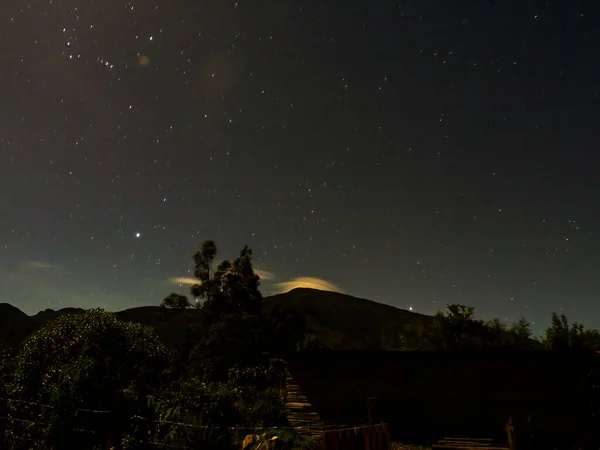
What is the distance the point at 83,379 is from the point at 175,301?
121ft

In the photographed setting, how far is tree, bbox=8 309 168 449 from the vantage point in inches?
496

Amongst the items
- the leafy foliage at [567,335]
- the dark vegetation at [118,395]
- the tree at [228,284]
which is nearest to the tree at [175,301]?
the tree at [228,284]

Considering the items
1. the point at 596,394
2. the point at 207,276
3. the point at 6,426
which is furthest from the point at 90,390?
the point at 207,276

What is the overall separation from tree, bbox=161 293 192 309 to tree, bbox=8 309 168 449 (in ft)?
102

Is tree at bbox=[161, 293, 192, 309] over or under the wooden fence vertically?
over

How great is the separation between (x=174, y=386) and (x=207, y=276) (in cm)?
2913

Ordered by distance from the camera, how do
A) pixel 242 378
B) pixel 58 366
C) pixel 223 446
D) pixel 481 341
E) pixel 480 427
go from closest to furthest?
pixel 223 446
pixel 58 366
pixel 480 427
pixel 242 378
pixel 481 341

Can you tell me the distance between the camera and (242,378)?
1036 inches

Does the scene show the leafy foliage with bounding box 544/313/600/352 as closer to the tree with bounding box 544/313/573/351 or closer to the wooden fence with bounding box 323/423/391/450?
the tree with bounding box 544/313/573/351

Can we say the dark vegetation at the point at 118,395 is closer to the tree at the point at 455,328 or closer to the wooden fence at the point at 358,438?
the wooden fence at the point at 358,438

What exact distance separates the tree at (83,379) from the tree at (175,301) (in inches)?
1222

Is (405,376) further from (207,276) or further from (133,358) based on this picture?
(207,276)

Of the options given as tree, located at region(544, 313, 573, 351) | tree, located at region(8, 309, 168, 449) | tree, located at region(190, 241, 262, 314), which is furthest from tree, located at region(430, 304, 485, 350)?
tree, located at region(8, 309, 168, 449)

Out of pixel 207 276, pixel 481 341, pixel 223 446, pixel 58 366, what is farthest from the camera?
pixel 207 276
